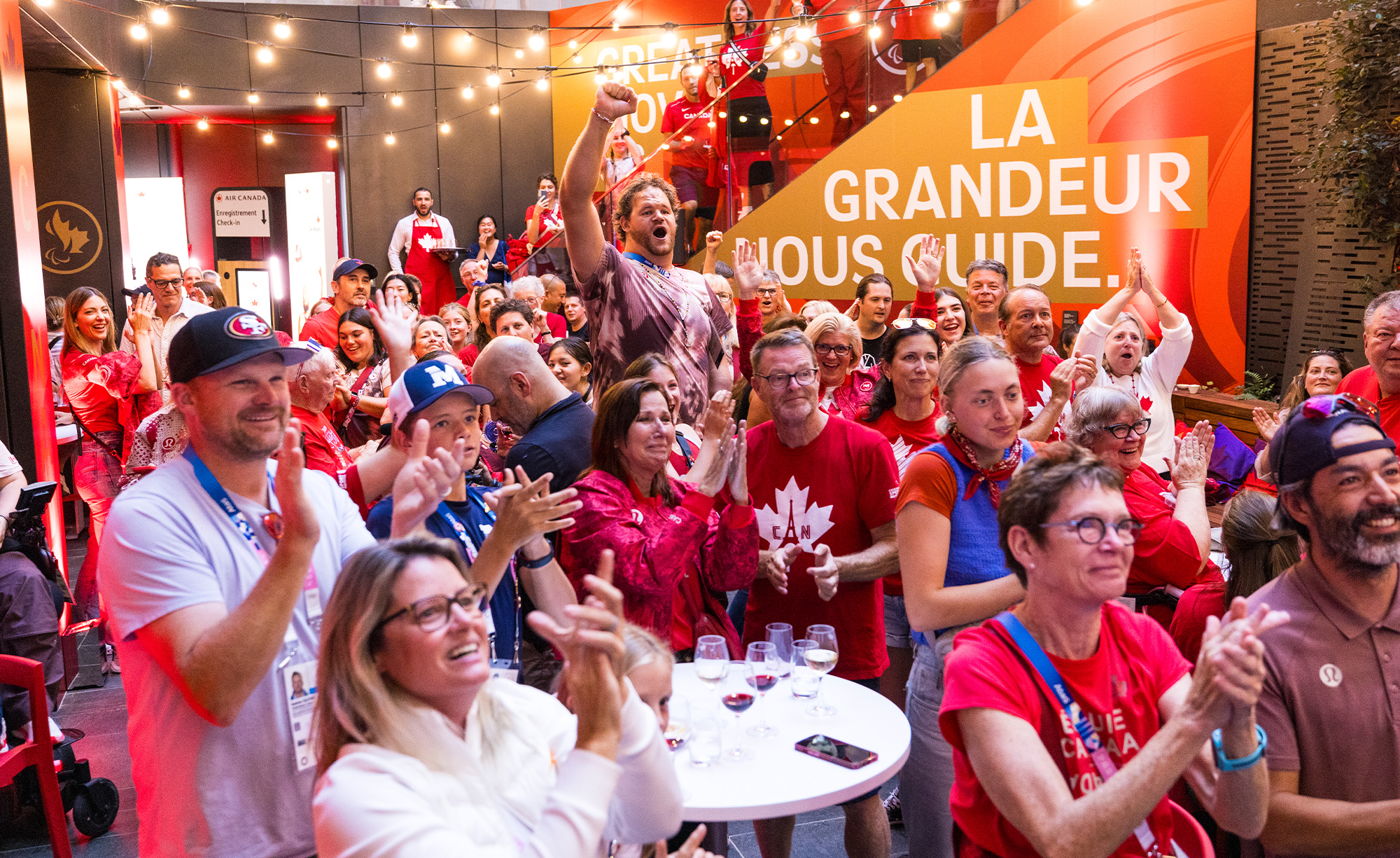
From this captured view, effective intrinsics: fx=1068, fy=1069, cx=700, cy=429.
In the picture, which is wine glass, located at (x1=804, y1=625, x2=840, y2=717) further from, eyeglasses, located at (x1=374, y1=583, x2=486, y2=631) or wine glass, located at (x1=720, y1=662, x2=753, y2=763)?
eyeglasses, located at (x1=374, y1=583, x2=486, y2=631)

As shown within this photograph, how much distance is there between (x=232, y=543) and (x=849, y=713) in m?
1.51

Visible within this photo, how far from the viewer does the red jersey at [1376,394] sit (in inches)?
166

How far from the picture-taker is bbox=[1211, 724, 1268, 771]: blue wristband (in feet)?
6.10

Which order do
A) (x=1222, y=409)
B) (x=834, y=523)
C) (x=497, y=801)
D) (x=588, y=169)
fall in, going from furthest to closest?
(x=1222, y=409) < (x=588, y=169) < (x=834, y=523) < (x=497, y=801)

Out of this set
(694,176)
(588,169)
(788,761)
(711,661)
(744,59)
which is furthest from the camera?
(744,59)

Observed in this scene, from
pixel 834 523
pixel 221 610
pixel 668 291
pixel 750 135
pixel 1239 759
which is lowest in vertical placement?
pixel 1239 759

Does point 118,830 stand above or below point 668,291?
below

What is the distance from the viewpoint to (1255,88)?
7.79 metres

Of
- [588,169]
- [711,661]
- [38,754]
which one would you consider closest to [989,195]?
[588,169]

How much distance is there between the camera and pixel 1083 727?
76.5 inches

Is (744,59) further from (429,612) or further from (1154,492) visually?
(429,612)

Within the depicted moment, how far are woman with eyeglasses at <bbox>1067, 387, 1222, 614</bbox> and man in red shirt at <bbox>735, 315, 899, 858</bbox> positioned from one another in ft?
2.21

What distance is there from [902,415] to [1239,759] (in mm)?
2298

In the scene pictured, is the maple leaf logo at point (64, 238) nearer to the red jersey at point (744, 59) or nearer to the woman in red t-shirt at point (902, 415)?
the red jersey at point (744, 59)
